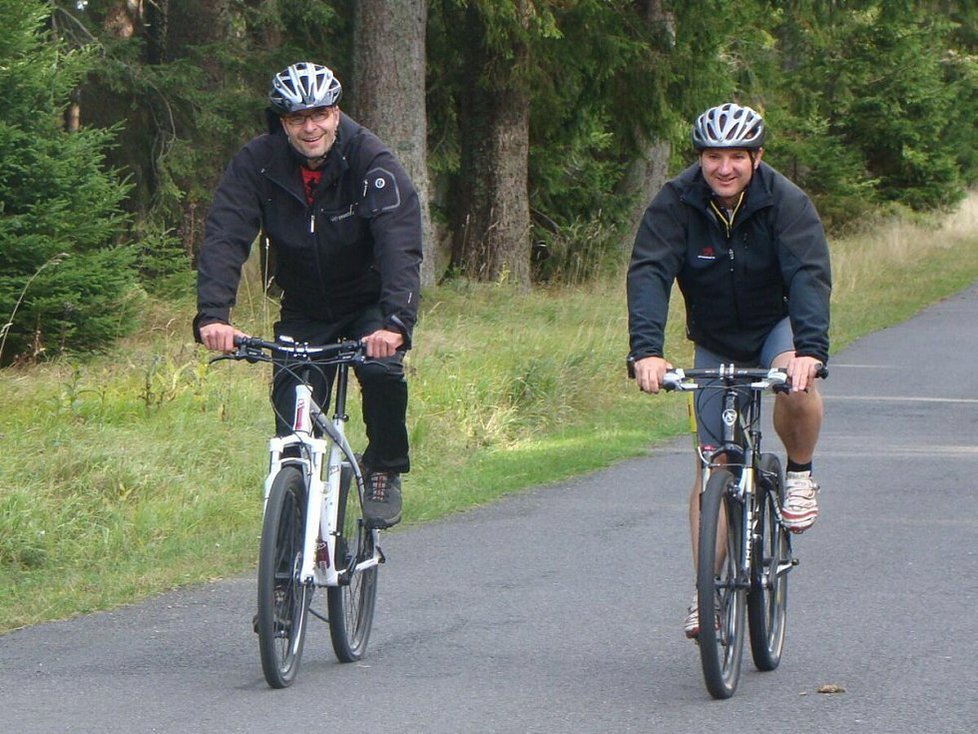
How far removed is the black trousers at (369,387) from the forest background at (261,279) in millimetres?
1647

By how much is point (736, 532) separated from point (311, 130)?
6.64 ft

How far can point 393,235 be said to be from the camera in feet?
19.6

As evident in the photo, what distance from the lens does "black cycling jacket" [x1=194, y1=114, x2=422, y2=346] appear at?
595 cm

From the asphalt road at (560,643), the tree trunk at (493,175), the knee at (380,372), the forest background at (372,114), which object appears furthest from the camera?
the tree trunk at (493,175)

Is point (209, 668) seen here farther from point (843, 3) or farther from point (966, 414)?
point (843, 3)

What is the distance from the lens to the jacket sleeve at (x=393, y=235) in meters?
5.89

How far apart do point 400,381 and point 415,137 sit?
11.7m

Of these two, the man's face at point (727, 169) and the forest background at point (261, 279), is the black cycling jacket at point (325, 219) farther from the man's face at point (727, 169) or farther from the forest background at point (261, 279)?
the forest background at point (261, 279)

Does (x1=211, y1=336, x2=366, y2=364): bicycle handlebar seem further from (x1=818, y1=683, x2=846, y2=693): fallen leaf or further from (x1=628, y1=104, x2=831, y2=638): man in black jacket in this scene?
(x1=818, y1=683, x2=846, y2=693): fallen leaf

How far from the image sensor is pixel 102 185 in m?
12.9

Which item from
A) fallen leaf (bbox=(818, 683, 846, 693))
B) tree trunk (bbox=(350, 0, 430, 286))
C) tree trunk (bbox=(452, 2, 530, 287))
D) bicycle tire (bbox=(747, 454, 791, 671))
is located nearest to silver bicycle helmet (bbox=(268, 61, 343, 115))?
bicycle tire (bbox=(747, 454, 791, 671))

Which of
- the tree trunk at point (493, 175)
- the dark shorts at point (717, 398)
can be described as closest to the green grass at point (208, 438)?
the dark shorts at point (717, 398)

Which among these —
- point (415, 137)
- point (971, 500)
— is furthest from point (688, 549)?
point (415, 137)

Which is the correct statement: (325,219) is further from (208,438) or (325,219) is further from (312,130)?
(208,438)
